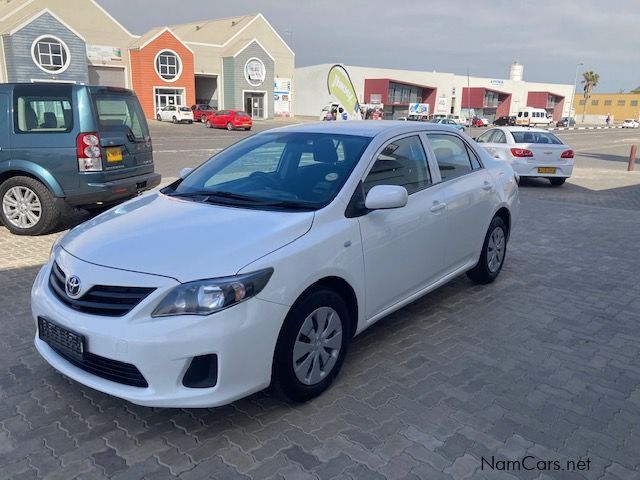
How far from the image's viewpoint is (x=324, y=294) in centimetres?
317

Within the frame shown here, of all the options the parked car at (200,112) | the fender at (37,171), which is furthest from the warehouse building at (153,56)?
the fender at (37,171)

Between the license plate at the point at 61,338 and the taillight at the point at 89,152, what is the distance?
4002 millimetres

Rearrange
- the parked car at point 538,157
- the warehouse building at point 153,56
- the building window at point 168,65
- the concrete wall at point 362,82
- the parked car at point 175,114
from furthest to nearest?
the concrete wall at point 362,82 → the building window at point 168,65 → the parked car at point 175,114 → the warehouse building at point 153,56 → the parked car at point 538,157

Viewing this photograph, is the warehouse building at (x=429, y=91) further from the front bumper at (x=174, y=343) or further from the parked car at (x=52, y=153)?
the front bumper at (x=174, y=343)

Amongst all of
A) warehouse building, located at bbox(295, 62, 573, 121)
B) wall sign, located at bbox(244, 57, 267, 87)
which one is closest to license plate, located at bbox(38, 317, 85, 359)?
wall sign, located at bbox(244, 57, 267, 87)

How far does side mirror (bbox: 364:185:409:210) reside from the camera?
134 inches

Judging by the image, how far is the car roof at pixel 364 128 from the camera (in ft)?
13.3

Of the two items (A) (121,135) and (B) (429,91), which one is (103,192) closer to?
(A) (121,135)

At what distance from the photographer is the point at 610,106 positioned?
108750 mm

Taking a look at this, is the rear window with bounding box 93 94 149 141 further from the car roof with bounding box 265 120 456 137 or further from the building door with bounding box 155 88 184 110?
the building door with bounding box 155 88 184 110

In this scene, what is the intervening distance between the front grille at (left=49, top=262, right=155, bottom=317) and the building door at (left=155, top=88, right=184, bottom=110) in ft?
170

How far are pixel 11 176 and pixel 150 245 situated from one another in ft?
16.6

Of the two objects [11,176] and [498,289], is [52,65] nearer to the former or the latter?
[11,176]

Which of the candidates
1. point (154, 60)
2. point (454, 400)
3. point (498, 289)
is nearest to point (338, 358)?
point (454, 400)
